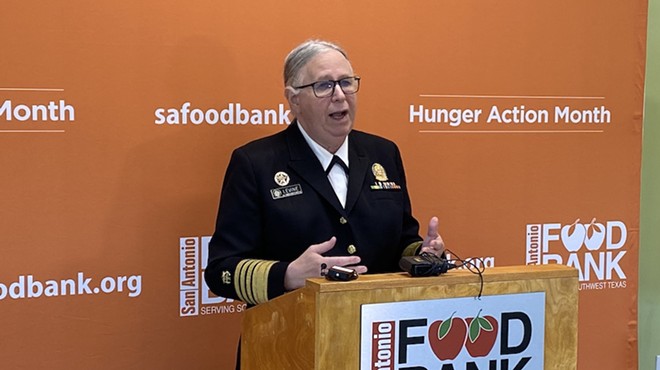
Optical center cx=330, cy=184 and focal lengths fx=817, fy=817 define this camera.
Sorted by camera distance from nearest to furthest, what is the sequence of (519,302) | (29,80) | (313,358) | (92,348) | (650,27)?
(313,358)
(519,302)
(29,80)
(92,348)
(650,27)

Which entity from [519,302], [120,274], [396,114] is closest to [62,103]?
[120,274]

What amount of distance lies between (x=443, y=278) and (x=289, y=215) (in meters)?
0.54

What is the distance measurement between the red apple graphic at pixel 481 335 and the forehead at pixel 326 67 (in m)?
0.76

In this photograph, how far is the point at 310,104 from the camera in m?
2.13

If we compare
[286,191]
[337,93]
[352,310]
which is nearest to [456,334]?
[352,310]

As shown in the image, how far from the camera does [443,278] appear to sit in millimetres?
1646

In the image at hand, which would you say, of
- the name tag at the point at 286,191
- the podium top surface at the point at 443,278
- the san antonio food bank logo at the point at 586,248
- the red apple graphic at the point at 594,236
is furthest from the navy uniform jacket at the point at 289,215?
the red apple graphic at the point at 594,236

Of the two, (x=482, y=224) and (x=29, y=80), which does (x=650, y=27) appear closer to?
(x=482, y=224)

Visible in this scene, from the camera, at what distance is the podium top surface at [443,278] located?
1567 millimetres

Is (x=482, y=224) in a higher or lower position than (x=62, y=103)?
lower

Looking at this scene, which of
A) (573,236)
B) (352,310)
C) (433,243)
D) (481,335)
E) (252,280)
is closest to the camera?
(352,310)

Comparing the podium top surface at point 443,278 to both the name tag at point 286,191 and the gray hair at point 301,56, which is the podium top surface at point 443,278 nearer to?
the name tag at point 286,191

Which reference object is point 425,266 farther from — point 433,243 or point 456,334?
point 433,243

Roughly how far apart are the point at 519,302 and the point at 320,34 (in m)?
1.34
